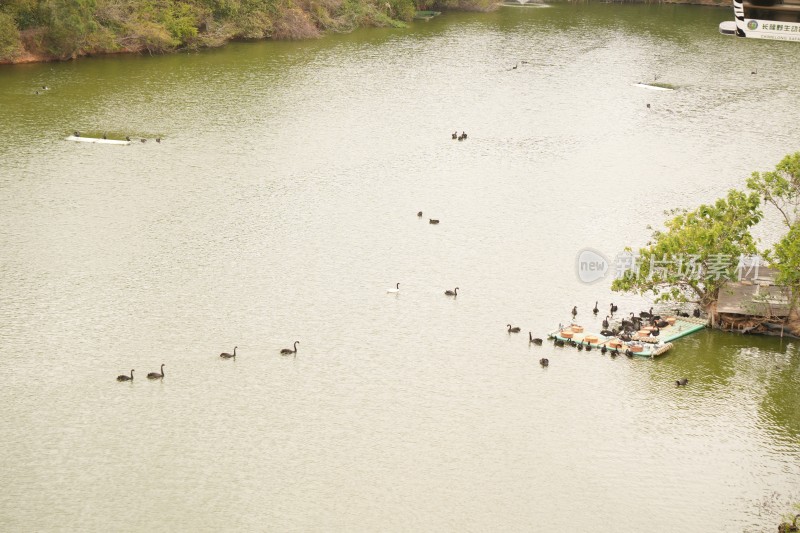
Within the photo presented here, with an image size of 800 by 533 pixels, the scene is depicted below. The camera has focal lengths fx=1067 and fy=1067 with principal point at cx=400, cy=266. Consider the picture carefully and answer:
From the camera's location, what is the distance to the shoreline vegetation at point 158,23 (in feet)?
220

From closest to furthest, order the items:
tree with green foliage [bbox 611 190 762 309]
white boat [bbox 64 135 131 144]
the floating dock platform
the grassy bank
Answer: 1. the floating dock platform
2. tree with green foliage [bbox 611 190 762 309]
3. white boat [bbox 64 135 131 144]
4. the grassy bank

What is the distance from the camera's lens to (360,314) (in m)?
35.7

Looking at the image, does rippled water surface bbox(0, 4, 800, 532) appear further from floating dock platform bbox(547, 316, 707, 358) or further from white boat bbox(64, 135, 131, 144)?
white boat bbox(64, 135, 131, 144)

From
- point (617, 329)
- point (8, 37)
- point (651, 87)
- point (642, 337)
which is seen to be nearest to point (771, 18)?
point (642, 337)

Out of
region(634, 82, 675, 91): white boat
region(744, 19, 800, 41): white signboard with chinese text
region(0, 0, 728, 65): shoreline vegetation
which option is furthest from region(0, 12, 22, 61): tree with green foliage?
region(744, 19, 800, 41): white signboard with chinese text

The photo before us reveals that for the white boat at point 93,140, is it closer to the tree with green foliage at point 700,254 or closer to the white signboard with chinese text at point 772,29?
the tree with green foliage at point 700,254

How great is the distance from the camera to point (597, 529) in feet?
82.3

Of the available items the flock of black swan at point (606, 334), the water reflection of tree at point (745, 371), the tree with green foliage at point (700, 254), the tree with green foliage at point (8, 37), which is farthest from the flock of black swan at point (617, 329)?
the tree with green foliage at point (8, 37)

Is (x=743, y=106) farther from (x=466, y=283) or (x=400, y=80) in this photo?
(x=466, y=283)

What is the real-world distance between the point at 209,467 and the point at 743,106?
149ft

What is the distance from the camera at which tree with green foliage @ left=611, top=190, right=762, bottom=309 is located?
3328 centimetres

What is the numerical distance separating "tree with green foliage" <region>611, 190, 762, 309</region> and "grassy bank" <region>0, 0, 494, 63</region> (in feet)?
151

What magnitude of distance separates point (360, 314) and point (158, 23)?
44.5 metres

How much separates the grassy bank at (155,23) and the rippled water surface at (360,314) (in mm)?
2467
